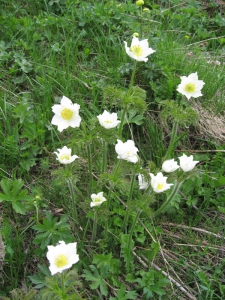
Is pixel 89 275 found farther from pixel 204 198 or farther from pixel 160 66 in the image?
pixel 160 66

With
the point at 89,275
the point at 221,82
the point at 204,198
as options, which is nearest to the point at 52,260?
the point at 89,275

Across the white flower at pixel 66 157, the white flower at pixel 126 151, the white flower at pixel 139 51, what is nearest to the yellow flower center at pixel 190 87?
the white flower at pixel 139 51

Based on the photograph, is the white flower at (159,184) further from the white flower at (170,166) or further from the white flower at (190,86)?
the white flower at (190,86)

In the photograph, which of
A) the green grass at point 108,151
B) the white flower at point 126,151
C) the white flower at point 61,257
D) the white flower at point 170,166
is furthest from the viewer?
the green grass at point 108,151

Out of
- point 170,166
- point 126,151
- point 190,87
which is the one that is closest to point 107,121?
point 126,151

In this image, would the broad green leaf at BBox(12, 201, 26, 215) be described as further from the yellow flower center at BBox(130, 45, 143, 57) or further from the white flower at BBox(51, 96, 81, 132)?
the yellow flower center at BBox(130, 45, 143, 57)
